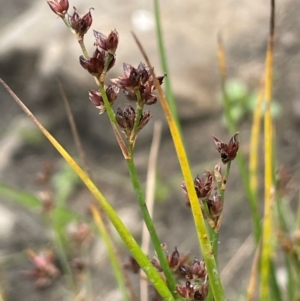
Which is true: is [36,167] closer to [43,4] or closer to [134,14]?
[134,14]

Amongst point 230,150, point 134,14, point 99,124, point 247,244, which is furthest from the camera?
point 134,14

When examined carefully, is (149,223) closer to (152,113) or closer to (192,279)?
(192,279)

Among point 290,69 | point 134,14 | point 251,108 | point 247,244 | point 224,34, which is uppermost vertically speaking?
point 134,14

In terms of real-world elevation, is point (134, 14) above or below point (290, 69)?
above

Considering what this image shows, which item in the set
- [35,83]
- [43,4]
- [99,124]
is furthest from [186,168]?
[43,4]

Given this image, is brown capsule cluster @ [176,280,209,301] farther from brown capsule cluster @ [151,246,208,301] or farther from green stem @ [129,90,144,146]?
green stem @ [129,90,144,146]

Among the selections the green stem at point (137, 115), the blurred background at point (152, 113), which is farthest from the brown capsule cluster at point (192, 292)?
the blurred background at point (152, 113)

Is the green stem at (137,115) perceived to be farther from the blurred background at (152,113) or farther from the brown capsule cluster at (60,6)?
the blurred background at (152,113)
